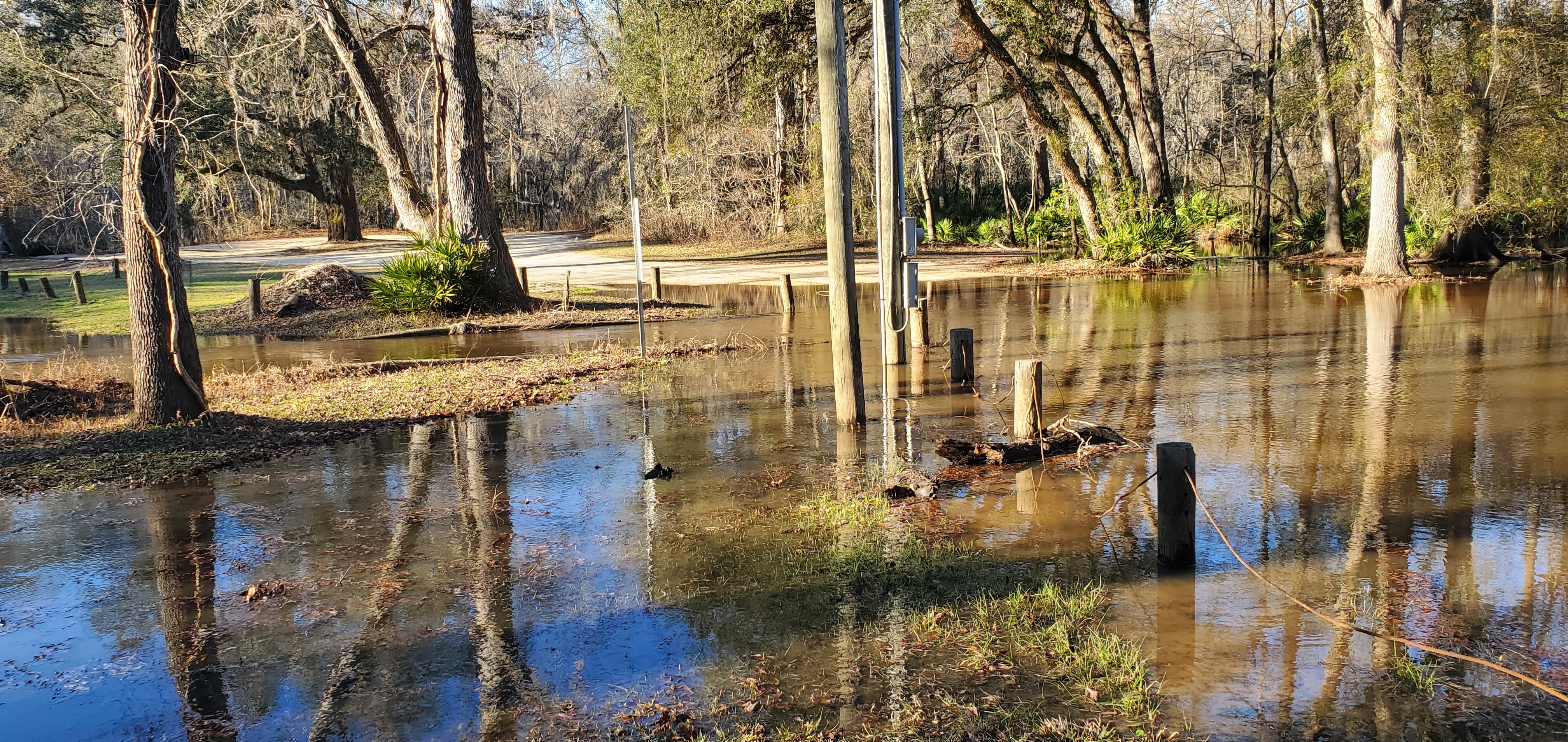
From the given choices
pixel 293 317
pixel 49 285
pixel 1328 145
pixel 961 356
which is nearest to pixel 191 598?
pixel 961 356

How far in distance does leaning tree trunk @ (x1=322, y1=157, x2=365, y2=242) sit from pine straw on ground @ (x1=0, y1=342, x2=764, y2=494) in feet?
116

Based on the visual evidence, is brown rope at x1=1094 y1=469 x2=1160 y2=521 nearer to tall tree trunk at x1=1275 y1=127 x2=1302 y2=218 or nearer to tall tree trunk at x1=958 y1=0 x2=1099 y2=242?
tall tree trunk at x1=958 y1=0 x2=1099 y2=242

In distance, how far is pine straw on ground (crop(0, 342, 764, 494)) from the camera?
29.3 feet

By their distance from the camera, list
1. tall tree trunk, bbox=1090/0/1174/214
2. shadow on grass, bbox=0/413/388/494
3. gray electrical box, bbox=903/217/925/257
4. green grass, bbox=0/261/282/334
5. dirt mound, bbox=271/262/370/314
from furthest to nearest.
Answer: tall tree trunk, bbox=1090/0/1174/214 → green grass, bbox=0/261/282/334 → dirt mound, bbox=271/262/370/314 → gray electrical box, bbox=903/217/925/257 → shadow on grass, bbox=0/413/388/494

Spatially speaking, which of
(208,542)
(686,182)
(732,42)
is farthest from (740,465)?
(686,182)

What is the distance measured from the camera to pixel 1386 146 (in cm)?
2189

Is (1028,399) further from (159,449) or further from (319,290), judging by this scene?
(319,290)

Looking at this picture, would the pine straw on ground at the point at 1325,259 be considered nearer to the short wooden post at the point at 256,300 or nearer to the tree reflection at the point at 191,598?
the short wooden post at the point at 256,300

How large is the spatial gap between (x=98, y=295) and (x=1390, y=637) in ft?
107

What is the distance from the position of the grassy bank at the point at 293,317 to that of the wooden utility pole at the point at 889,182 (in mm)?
8155

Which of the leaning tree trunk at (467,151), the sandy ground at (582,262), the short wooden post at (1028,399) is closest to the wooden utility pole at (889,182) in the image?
the short wooden post at (1028,399)

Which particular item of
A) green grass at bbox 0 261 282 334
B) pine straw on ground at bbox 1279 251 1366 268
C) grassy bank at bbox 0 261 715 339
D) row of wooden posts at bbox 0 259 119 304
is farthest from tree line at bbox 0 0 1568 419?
green grass at bbox 0 261 282 334

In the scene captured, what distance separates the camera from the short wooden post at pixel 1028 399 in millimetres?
8477

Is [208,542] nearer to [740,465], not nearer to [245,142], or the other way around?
[740,465]
